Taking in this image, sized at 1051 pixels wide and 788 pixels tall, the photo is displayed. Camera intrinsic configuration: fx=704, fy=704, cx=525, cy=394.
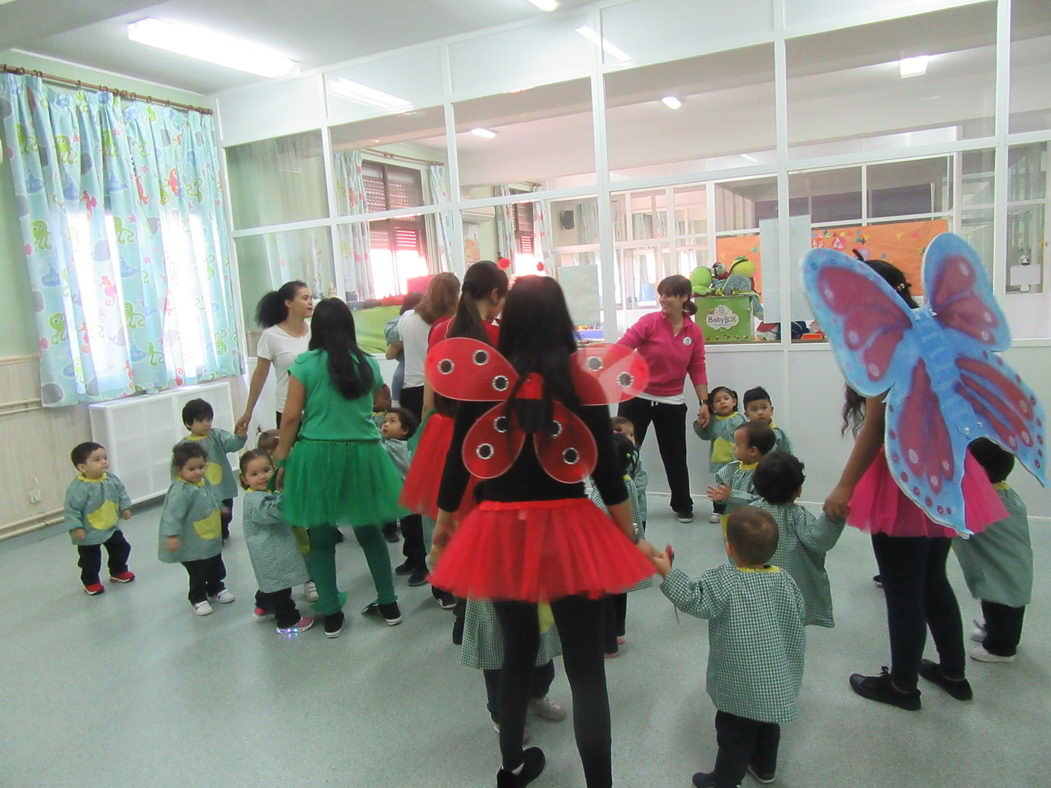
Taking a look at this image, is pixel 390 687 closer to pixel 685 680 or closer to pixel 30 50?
pixel 685 680

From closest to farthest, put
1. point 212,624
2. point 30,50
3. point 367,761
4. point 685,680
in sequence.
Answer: point 367,761 → point 685,680 → point 212,624 → point 30,50

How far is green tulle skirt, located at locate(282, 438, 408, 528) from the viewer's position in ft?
8.65

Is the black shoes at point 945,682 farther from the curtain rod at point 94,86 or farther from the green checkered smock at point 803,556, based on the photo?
the curtain rod at point 94,86

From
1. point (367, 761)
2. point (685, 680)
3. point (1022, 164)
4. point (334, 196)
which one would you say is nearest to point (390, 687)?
point (367, 761)

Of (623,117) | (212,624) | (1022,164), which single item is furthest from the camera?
(623,117)

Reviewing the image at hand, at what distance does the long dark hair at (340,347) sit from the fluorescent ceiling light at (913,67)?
4.23 meters

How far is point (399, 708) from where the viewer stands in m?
2.29

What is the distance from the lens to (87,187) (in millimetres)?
4668

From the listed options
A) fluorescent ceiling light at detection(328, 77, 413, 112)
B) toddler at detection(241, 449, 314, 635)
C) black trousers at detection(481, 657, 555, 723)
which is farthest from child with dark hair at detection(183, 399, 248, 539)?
fluorescent ceiling light at detection(328, 77, 413, 112)

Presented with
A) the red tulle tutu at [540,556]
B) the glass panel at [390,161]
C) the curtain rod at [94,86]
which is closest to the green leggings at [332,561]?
the red tulle tutu at [540,556]

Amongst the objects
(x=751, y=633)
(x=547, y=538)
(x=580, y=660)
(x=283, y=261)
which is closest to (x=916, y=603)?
(x=751, y=633)

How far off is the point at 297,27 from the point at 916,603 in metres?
4.62

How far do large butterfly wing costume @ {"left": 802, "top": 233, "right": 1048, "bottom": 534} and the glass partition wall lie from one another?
2.34 metres

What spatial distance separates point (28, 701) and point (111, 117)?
3904 mm
